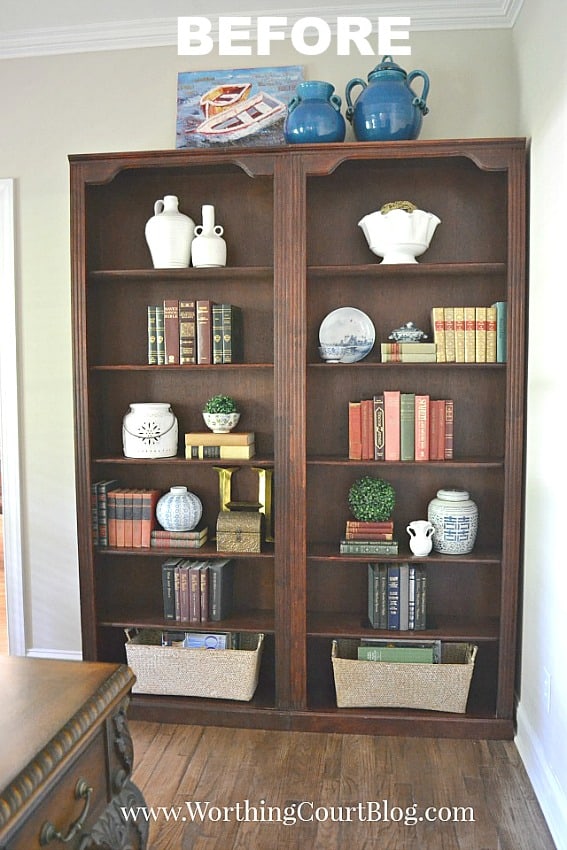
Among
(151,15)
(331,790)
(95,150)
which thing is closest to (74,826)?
(331,790)

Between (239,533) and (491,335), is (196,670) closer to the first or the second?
(239,533)

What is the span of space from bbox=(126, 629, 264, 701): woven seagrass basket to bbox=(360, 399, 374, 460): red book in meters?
0.85

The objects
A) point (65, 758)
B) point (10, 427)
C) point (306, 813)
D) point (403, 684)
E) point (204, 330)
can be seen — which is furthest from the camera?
point (10, 427)

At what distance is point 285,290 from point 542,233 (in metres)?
0.92

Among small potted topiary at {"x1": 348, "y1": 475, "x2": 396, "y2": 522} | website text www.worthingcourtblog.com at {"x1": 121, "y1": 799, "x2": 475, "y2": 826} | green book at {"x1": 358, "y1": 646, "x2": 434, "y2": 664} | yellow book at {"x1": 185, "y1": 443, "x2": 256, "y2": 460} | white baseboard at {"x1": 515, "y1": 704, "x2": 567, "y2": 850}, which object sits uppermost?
yellow book at {"x1": 185, "y1": 443, "x2": 256, "y2": 460}

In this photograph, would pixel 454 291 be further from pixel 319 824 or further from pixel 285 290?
pixel 319 824

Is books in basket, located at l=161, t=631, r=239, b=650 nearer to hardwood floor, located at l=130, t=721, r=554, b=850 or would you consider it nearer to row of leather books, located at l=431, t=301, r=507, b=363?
hardwood floor, located at l=130, t=721, r=554, b=850

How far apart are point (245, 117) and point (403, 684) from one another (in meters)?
2.34

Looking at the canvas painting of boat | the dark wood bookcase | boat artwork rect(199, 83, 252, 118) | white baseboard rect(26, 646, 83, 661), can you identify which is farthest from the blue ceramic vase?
white baseboard rect(26, 646, 83, 661)

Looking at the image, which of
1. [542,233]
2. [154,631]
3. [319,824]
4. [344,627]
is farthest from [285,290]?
[319,824]

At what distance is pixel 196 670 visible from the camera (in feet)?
9.60

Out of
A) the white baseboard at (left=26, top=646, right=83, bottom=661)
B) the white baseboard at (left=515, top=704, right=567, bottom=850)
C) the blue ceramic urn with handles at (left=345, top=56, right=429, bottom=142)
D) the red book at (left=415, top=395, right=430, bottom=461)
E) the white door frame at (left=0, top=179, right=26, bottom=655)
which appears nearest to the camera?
the white baseboard at (left=515, top=704, right=567, bottom=850)

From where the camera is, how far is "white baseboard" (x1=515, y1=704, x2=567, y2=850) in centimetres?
213

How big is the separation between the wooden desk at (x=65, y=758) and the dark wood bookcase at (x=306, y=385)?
1629 millimetres
